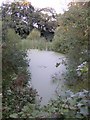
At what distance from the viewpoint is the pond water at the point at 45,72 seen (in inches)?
137

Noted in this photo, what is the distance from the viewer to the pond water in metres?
3.48

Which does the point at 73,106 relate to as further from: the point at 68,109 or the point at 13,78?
the point at 13,78

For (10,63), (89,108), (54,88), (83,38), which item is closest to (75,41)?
(83,38)

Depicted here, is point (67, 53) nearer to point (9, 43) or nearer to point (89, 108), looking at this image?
point (9, 43)

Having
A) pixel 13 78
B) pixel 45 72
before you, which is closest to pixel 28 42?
pixel 45 72

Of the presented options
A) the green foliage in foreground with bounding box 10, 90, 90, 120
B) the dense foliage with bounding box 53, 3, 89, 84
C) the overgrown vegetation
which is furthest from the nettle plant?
the dense foliage with bounding box 53, 3, 89, 84

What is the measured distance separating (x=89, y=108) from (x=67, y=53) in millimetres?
2824

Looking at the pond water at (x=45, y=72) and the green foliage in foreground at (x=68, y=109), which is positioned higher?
the pond water at (x=45, y=72)

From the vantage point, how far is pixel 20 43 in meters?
4.18

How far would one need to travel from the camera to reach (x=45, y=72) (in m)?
4.45

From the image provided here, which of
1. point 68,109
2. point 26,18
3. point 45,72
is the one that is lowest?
point 68,109

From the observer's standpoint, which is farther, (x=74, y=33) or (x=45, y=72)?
(x=45, y=72)

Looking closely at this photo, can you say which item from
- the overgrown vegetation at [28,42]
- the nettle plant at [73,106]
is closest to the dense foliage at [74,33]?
the overgrown vegetation at [28,42]

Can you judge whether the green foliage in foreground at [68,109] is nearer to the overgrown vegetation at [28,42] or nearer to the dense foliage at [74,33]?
the overgrown vegetation at [28,42]
